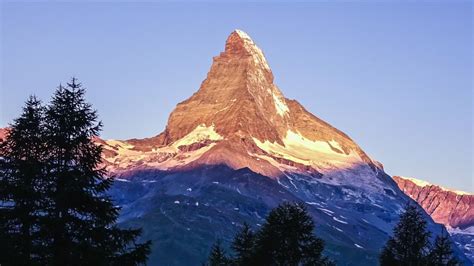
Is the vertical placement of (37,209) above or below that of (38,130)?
below

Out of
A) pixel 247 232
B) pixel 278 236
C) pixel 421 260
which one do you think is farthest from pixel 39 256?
pixel 247 232

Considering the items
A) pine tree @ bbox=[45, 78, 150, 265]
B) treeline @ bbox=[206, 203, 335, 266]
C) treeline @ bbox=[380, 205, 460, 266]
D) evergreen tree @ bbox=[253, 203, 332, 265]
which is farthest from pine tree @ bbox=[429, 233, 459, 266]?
pine tree @ bbox=[45, 78, 150, 265]

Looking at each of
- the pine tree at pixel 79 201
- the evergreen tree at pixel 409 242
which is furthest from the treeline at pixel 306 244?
the pine tree at pixel 79 201

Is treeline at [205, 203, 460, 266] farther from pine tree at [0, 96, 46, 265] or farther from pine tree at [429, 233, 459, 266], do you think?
pine tree at [0, 96, 46, 265]

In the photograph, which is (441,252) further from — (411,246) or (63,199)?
(63,199)

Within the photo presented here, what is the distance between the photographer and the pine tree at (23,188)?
37.9m

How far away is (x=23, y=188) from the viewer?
4019cm

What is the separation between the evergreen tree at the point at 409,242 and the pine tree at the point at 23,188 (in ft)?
115

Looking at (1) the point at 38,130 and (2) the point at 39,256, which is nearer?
(2) the point at 39,256

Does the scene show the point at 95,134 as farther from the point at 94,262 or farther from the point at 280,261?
the point at 280,261

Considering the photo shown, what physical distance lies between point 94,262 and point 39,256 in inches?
97.3

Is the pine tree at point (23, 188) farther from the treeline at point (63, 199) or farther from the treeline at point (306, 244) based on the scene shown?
the treeline at point (306, 244)

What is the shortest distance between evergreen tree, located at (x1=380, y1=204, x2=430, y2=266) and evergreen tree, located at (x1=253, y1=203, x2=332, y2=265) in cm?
967

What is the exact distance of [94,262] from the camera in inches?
1502
